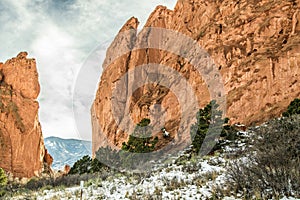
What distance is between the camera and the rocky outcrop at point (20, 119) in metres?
63.1

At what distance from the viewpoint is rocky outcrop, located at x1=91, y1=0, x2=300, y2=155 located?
1198 inches

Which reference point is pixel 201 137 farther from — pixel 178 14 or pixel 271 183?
pixel 178 14

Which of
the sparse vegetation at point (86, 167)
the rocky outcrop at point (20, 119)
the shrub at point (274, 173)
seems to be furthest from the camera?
the rocky outcrop at point (20, 119)

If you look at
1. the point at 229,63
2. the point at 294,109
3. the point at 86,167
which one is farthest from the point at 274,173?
the point at 229,63

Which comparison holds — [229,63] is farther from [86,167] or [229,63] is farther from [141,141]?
[86,167]

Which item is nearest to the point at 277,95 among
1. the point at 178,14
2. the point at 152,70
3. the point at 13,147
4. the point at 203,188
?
the point at 203,188

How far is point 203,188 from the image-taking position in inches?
397

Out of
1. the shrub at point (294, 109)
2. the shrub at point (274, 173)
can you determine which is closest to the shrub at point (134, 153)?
the shrub at point (294, 109)

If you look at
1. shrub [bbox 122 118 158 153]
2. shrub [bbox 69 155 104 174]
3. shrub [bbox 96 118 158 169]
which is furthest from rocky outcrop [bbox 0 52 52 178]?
shrub [bbox 122 118 158 153]

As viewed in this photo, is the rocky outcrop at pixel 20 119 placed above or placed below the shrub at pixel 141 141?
above

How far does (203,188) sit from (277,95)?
74.6 ft

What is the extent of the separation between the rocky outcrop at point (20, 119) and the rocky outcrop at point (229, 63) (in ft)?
51.5

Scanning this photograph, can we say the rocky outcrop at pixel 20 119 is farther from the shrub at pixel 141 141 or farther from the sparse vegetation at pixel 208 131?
the sparse vegetation at pixel 208 131

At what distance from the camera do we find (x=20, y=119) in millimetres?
67312
